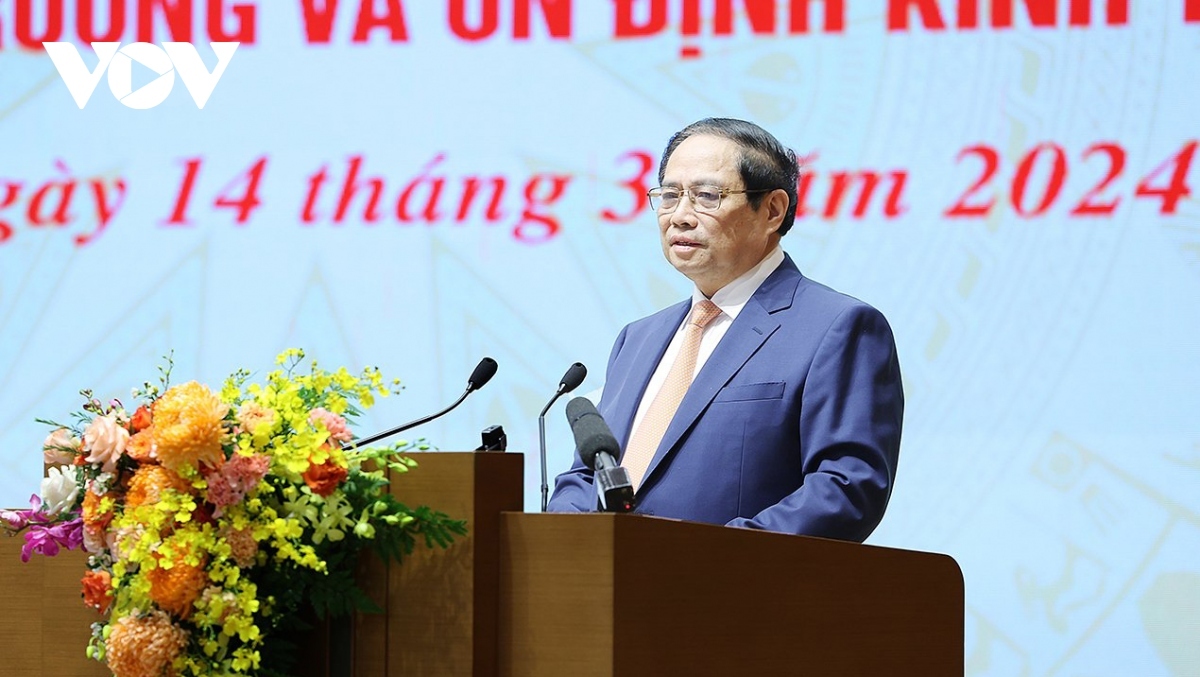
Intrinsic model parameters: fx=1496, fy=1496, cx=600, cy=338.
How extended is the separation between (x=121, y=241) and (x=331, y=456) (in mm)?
2801

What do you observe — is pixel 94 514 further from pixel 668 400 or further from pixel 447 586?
pixel 668 400

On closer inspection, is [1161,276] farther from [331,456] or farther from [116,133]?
[116,133]

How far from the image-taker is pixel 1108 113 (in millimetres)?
3717

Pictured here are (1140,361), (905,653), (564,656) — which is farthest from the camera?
(1140,361)

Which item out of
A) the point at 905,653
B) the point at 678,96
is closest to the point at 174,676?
the point at 905,653

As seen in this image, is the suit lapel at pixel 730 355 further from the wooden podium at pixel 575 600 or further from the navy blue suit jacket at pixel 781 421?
the wooden podium at pixel 575 600

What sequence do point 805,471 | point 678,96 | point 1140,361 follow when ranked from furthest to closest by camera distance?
point 678,96
point 1140,361
point 805,471

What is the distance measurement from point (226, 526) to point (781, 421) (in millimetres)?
1192

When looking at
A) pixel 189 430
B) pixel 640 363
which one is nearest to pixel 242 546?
pixel 189 430

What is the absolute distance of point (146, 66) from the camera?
4.26 m

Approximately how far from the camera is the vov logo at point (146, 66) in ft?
13.9

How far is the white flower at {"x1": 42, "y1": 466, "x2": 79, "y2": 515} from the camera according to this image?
5.89 feet

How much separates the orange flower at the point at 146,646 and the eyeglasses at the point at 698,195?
148cm

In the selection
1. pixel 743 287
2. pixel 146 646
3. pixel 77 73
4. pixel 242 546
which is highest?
pixel 77 73
